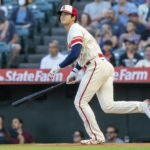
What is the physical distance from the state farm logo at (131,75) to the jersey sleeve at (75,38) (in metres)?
2.78

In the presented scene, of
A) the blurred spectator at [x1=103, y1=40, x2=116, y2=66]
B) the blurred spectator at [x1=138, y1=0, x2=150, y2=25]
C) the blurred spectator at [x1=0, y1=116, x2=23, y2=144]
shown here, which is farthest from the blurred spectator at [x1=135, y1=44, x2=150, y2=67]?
the blurred spectator at [x1=0, y1=116, x2=23, y2=144]

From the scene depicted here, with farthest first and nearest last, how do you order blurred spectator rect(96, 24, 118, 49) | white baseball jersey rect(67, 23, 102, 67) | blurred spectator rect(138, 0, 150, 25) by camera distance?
blurred spectator rect(138, 0, 150, 25) < blurred spectator rect(96, 24, 118, 49) < white baseball jersey rect(67, 23, 102, 67)

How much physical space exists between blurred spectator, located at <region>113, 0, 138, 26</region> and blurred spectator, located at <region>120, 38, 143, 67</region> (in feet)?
4.90

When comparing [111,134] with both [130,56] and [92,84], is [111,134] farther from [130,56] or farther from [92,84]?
[92,84]

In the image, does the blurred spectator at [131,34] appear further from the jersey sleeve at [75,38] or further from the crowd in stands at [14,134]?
the jersey sleeve at [75,38]

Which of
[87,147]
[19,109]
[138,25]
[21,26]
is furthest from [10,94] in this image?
[87,147]

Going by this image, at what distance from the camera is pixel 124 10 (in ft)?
40.1

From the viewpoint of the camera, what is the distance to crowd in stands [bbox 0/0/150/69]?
1062cm

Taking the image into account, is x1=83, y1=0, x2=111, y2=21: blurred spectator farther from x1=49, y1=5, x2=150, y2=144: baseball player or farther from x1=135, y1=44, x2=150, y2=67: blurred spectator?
x1=49, y1=5, x2=150, y2=144: baseball player

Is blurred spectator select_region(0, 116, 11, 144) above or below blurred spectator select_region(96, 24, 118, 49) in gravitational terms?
below

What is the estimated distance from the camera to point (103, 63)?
23.7 ft

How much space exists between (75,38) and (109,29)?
462 centimetres

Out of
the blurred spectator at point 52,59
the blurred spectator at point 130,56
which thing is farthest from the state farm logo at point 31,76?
the blurred spectator at point 130,56

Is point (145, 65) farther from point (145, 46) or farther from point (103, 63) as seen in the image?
point (103, 63)
